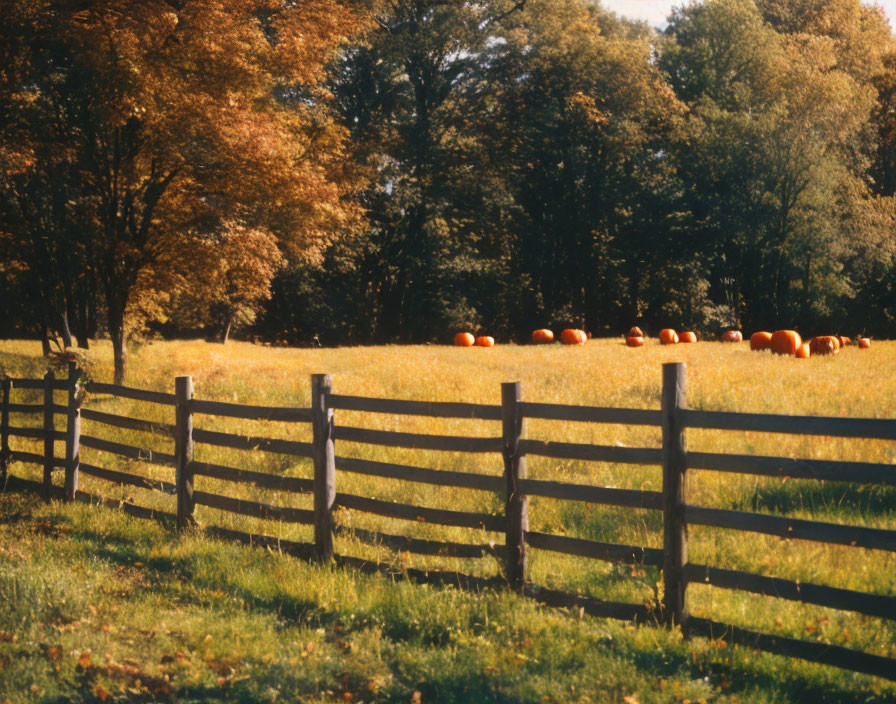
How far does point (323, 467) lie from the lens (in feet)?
27.2

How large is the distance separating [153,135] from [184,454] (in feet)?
37.6

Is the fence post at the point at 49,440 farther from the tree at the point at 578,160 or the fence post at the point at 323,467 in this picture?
the tree at the point at 578,160

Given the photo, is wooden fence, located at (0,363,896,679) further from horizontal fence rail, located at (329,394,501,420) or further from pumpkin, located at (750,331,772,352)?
pumpkin, located at (750,331,772,352)

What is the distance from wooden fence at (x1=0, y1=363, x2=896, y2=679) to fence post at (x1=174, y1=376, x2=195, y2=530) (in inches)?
0.4

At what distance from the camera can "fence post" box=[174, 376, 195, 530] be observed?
9.80 meters

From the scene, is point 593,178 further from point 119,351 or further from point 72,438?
point 72,438

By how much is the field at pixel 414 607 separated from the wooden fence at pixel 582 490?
22 centimetres

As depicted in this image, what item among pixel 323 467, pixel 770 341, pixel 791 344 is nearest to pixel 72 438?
pixel 323 467

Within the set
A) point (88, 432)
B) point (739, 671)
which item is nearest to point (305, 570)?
point (739, 671)

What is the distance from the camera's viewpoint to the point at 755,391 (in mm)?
15680

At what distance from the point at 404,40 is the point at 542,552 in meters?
40.0

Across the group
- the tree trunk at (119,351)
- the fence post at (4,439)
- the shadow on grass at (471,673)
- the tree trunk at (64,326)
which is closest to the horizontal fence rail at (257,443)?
the shadow on grass at (471,673)

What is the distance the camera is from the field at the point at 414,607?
5.56m

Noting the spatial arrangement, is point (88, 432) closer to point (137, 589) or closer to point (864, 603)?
point (137, 589)
